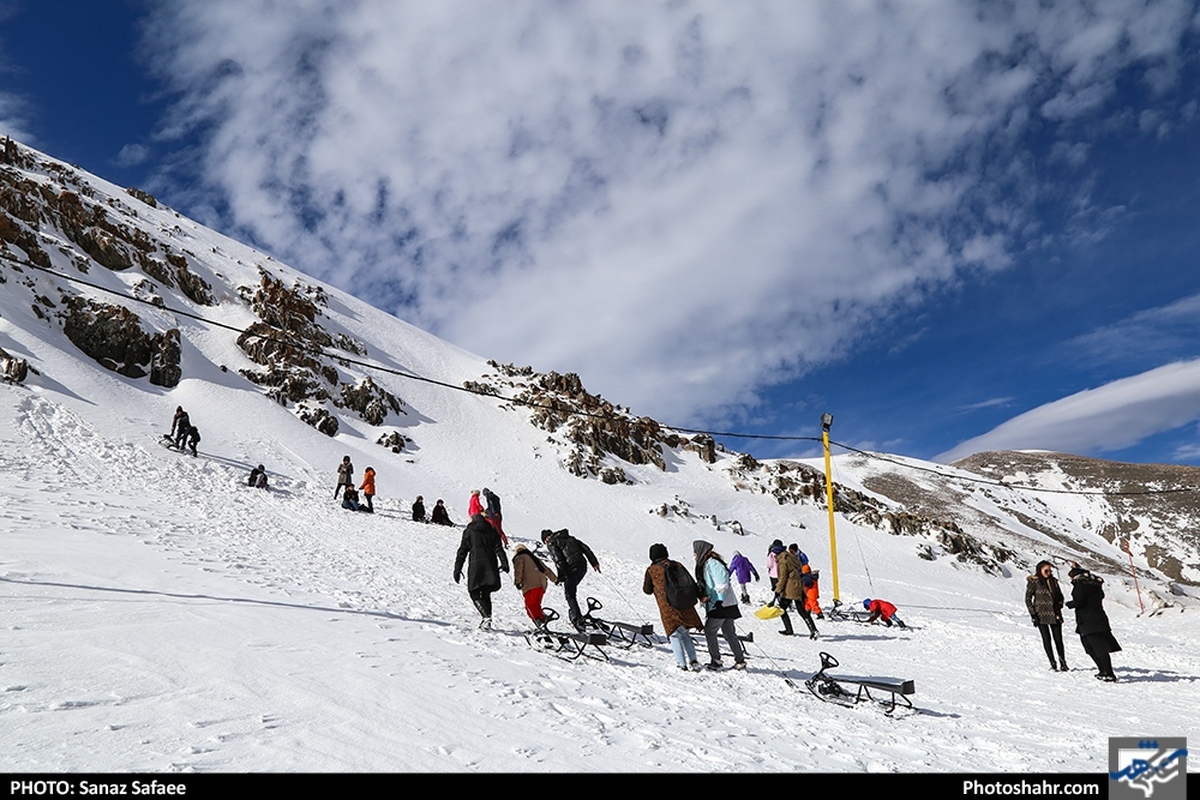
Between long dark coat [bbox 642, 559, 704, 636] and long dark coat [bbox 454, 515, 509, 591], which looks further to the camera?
long dark coat [bbox 454, 515, 509, 591]

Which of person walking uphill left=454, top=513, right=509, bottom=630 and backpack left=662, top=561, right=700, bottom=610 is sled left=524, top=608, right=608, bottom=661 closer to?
person walking uphill left=454, top=513, right=509, bottom=630

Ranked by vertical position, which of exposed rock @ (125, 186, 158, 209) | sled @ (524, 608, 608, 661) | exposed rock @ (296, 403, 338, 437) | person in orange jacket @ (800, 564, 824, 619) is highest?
exposed rock @ (125, 186, 158, 209)

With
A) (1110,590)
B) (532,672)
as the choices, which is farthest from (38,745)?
(1110,590)

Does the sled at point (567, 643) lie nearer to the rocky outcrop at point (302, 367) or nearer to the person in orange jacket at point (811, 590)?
the person in orange jacket at point (811, 590)

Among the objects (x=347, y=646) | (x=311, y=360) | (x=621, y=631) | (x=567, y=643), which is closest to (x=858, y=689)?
(x=567, y=643)

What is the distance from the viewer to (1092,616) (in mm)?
10414

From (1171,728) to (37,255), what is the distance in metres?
51.4

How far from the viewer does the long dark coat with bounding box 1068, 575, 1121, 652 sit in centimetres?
1038

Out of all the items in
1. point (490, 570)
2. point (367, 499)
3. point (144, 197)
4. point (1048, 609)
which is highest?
A: point (144, 197)

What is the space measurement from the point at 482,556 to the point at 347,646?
303 cm

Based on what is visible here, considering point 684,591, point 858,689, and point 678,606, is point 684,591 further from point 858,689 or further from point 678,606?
point 858,689

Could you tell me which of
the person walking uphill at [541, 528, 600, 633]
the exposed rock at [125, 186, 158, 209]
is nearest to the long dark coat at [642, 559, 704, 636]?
the person walking uphill at [541, 528, 600, 633]

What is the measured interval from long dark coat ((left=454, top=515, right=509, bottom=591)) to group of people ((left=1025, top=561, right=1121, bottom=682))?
31.9ft

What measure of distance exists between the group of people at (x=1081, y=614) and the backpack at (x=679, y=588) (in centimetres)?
659
